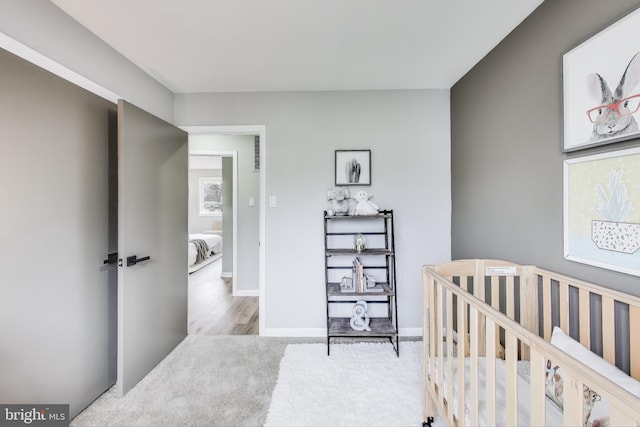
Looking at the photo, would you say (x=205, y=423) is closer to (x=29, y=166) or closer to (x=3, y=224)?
(x=3, y=224)

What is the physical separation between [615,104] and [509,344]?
1.10 metres

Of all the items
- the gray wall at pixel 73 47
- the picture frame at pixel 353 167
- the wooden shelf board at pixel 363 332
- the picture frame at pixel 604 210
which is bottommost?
the wooden shelf board at pixel 363 332

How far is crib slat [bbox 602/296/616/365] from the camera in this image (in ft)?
3.64

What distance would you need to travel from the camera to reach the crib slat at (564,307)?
4.26 ft

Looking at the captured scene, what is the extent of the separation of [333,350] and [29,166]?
230cm

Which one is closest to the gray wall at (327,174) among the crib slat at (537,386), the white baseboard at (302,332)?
the white baseboard at (302,332)

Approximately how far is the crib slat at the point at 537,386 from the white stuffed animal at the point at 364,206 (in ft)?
5.32

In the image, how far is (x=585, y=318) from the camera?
47.7 inches

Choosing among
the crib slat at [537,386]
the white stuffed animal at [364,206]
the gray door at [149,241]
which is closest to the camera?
the crib slat at [537,386]

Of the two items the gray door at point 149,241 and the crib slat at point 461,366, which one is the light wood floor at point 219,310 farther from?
the crib slat at point 461,366

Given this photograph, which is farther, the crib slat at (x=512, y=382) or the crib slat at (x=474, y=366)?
the crib slat at (x=474, y=366)

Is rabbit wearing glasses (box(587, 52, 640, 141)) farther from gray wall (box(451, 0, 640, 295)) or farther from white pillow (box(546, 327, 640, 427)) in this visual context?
white pillow (box(546, 327, 640, 427))

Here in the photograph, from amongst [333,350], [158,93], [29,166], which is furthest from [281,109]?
[333,350]

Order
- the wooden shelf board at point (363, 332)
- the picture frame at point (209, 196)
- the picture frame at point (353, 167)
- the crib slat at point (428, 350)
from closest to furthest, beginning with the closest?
the crib slat at point (428, 350) < the wooden shelf board at point (363, 332) < the picture frame at point (353, 167) < the picture frame at point (209, 196)
